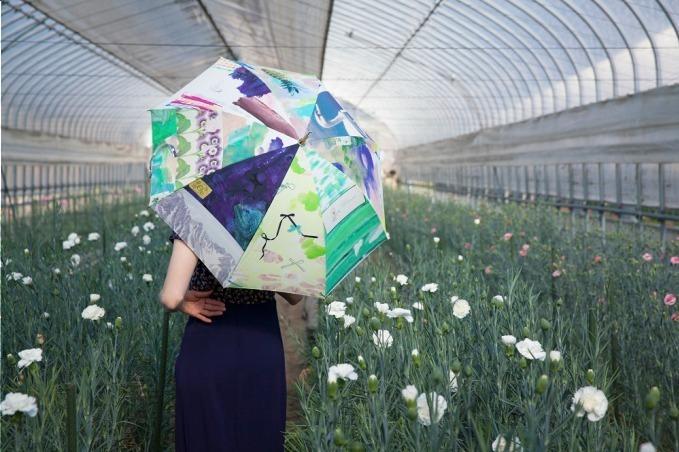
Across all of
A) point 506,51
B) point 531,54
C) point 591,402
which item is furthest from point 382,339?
point 506,51

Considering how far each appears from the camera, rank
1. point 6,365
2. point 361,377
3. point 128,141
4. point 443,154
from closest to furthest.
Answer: point 361,377 < point 6,365 < point 443,154 < point 128,141

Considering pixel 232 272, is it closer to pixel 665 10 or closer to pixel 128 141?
pixel 665 10

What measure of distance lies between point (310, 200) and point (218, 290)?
383 millimetres

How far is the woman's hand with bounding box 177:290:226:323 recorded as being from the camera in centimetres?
229

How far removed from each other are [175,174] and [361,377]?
1119mm

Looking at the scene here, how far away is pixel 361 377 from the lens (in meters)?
2.95

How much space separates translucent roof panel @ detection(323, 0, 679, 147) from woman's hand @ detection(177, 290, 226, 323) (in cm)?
639

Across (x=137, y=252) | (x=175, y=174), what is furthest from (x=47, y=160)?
(x=175, y=174)

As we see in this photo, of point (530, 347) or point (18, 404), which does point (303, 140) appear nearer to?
point (530, 347)

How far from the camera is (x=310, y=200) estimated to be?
7.47 ft

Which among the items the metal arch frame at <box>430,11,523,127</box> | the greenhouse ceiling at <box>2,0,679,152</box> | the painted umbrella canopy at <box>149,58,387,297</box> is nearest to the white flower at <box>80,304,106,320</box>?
the painted umbrella canopy at <box>149,58,387,297</box>

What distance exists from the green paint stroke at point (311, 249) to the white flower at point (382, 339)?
54cm

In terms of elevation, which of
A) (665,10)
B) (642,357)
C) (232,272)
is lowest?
(642,357)

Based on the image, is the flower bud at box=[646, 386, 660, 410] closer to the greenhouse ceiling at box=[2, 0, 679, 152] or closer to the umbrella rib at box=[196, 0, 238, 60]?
the greenhouse ceiling at box=[2, 0, 679, 152]
